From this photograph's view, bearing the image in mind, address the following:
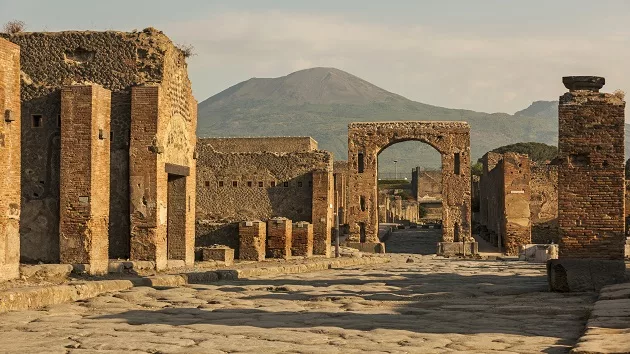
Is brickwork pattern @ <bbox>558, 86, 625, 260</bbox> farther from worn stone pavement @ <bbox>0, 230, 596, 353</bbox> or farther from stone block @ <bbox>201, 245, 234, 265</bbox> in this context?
stone block @ <bbox>201, 245, 234, 265</bbox>

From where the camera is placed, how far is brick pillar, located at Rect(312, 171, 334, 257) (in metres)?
27.3

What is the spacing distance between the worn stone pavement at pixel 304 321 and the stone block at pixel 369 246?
25667 mm

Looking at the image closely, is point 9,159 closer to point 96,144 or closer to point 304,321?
point 96,144

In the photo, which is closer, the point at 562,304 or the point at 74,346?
the point at 74,346

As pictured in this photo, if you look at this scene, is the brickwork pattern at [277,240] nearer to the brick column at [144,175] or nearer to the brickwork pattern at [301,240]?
the brickwork pattern at [301,240]

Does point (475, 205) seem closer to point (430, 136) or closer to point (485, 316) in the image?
point (430, 136)

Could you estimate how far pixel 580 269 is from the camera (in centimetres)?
1269

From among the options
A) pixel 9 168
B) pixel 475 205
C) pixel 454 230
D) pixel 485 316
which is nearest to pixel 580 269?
pixel 485 316

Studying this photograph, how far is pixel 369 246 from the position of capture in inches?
1558

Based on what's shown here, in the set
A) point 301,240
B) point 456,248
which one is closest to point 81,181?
point 301,240

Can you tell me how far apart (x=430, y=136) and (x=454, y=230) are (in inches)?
159

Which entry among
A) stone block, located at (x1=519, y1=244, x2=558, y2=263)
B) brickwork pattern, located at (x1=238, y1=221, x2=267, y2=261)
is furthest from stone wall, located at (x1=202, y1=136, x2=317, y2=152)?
brickwork pattern, located at (x1=238, y1=221, x2=267, y2=261)

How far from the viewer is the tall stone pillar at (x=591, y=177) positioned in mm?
13180

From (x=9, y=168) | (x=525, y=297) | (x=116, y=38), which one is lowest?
(x=525, y=297)
